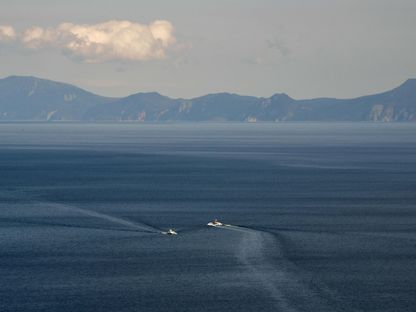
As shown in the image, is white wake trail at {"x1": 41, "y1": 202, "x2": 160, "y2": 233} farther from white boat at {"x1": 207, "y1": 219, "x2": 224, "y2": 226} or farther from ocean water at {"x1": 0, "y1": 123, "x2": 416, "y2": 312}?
white boat at {"x1": 207, "y1": 219, "x2": 224, "y2": 226}

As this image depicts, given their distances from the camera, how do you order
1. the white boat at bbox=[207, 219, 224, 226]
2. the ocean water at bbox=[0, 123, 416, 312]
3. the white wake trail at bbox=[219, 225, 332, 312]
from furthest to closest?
1. the white boat at bbox=[207, 219, 224, 226]
2. the ocean water at bbox=[0, 123, 416, 312]
3. the white wake trail at bbox=[219, 225, 332, 312]

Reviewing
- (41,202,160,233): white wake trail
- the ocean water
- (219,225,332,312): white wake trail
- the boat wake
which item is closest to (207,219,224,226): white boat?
the ocean water

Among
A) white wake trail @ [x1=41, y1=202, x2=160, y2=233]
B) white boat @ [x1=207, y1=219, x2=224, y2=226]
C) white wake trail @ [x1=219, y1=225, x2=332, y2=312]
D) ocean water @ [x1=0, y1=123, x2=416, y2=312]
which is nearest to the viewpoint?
Result: white wake trail @ [x1=219, y1=225, x2=332, y2=312]

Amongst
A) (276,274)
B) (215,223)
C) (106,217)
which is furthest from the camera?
(106,217)

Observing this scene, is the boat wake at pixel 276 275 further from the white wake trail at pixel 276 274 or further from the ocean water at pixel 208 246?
the ocean water at pixel 208 246

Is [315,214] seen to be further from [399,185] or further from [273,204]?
[399,185]

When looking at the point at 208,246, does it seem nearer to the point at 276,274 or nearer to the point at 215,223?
the point at 215,223

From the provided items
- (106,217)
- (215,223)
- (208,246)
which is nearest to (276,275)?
(208,246)

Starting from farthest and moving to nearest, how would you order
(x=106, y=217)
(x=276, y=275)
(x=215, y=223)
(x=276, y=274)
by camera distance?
(x=106, y=217)
(x=215, y=223)
(x=276, y=274)
(x=276, y=275)

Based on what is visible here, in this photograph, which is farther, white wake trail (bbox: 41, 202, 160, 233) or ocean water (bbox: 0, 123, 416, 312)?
white wake trail (bbox: 41, 202, 160, 233)

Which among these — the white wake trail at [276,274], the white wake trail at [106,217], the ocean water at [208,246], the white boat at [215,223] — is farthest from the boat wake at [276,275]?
the white wake trail at [106,217]

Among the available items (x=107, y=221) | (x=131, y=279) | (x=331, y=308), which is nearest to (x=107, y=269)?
(x=131, y=279)
